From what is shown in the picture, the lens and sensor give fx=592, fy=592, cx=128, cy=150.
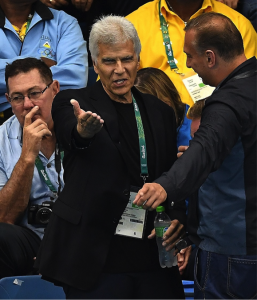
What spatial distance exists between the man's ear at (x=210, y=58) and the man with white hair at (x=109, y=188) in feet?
1.16

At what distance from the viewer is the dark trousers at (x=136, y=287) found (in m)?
2.55

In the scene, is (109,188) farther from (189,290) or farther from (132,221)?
(189,290)

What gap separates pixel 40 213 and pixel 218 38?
1.57 meters

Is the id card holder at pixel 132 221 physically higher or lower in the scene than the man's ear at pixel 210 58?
lower

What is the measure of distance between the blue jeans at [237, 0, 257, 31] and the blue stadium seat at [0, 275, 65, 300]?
3.05m

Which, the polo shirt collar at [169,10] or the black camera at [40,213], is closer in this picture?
the black camera at [40,213]

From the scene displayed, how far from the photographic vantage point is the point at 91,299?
254cm

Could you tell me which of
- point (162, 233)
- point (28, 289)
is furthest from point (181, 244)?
point (28, 289)

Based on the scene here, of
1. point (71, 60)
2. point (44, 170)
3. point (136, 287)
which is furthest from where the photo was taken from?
point (71, 60)

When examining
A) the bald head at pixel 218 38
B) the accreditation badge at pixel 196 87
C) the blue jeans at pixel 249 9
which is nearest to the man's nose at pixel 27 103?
the accreditation badge at pixel 196 87

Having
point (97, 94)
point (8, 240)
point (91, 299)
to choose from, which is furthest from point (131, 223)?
point (8, 240)

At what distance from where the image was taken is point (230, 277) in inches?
96.8

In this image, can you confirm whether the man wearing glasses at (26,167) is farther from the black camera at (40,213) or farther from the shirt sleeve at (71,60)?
the shirt sleeve at (71,60)

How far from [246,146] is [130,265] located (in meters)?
0.72
